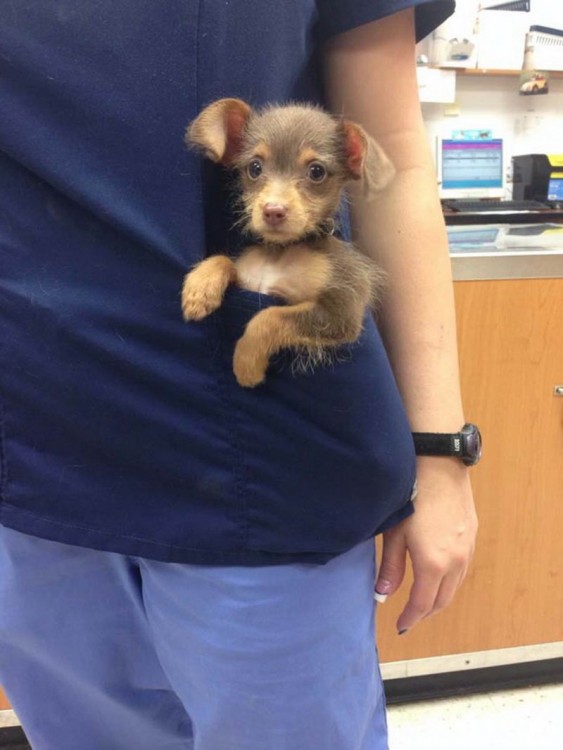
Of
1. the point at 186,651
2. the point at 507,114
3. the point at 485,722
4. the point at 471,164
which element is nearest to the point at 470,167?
the point at 471,164

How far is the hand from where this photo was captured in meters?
0.66

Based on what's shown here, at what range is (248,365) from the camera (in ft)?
1.78

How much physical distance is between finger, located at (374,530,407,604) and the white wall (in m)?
1.62

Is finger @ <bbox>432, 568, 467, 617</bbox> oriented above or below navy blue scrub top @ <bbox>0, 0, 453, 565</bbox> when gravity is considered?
below

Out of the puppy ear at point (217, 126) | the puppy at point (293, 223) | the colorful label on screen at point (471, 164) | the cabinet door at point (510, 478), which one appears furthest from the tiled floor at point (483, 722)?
the colorful label on screen at point (471, 164)

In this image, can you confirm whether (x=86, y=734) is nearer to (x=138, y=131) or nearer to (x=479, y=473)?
(x=138, y=131)

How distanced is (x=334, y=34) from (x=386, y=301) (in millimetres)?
260

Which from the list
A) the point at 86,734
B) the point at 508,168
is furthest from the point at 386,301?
the point at 508,168

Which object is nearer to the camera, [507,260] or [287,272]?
[287,272]

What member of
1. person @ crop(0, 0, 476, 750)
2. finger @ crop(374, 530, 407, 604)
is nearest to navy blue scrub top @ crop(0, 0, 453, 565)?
person @ crop(0, 0, 476, 750)

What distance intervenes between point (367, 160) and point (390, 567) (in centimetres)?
42

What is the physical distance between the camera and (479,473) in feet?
4.42

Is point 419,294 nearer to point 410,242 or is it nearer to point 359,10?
point 410,242

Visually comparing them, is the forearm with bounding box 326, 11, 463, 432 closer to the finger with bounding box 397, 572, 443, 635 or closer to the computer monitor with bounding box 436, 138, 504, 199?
the finger with bounding box 397, 572, 443, 635
